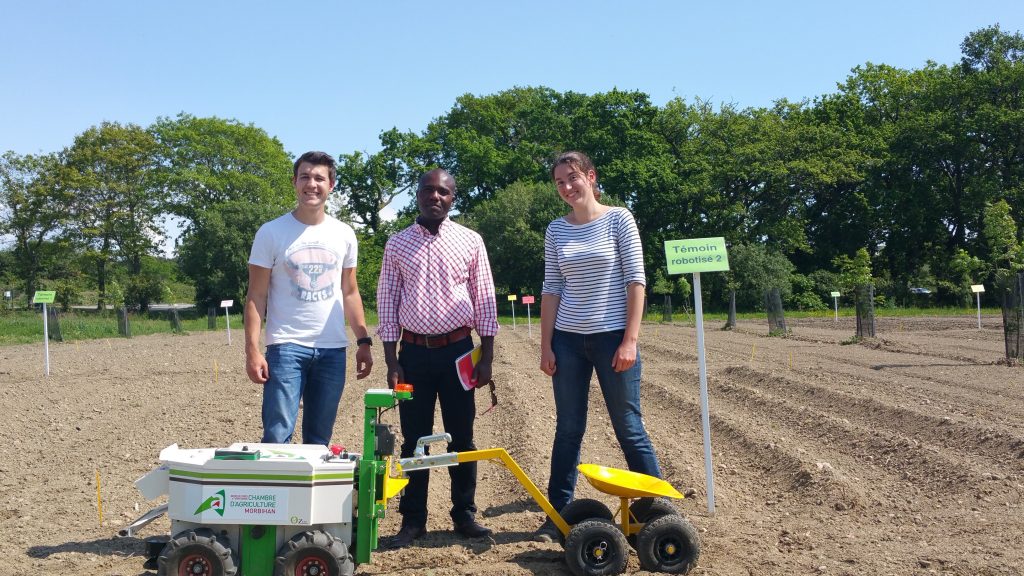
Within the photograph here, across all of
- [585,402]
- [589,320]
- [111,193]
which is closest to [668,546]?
[585,402]

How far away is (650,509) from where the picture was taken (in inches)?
145

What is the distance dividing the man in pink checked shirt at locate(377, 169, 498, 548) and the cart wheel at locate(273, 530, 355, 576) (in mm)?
756

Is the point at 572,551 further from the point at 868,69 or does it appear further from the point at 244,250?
the point at 868,69

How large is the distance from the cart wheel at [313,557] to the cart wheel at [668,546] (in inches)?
48.8

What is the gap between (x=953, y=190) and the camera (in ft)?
143

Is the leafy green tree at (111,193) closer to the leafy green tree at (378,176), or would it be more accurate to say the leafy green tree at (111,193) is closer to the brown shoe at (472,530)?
the leafy green tree at (378,176)

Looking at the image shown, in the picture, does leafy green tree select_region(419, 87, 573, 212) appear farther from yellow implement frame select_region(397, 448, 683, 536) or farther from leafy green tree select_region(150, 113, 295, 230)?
yellow implement frame select_region(397, 448, 683, 536)

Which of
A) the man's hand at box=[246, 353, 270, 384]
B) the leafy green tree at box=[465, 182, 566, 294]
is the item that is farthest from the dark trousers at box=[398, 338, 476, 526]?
the leafy green tree at box=[465, 182, 566, 294]

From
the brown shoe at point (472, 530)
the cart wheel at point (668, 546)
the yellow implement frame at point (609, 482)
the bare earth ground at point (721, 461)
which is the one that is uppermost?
the yellow implement frame at point (609, 482)

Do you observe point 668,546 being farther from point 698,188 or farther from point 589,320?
point 698,188

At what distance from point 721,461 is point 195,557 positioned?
432 cm

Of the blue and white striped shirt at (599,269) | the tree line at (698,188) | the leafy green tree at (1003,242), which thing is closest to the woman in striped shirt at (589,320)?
the blue and white striped shirt at (599,269)

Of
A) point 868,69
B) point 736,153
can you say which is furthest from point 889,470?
point 868,69

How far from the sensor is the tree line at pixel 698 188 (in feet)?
138
